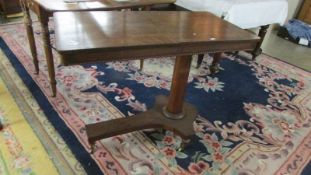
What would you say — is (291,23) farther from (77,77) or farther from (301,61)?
(77,77)

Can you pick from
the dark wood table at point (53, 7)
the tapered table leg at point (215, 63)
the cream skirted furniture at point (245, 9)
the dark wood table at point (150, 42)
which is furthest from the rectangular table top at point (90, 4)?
the tapered table leg at point (215, 63)

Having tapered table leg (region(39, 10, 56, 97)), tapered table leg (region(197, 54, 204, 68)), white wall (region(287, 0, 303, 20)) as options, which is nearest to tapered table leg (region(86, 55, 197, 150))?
tapered table leg (region(39, 10, 56, 97))

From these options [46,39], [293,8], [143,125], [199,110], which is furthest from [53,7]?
[293,8]

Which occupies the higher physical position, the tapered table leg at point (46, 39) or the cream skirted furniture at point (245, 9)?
the cream skirted furniture at point (245, 9)

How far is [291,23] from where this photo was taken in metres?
3.87

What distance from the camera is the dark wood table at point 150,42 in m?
0.95

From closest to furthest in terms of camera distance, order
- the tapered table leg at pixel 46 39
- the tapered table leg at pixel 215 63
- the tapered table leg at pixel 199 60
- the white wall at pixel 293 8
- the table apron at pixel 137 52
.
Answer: the table apron at pixel 137 52, the tapered table leg at pixel 46 39, the tapered table leg at pixel 215 63, the tapered table leg at pixel 199 60, the white wall at pixel 293 8

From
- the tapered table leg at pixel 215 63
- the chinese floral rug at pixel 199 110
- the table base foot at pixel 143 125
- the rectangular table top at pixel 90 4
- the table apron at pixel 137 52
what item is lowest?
the chinese floral rug at pixel 199 110

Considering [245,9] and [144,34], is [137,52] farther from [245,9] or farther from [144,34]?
[245,9]

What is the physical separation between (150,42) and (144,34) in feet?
0.34

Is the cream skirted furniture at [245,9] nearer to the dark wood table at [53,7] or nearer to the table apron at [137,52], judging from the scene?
the dark wood table at [53,7]

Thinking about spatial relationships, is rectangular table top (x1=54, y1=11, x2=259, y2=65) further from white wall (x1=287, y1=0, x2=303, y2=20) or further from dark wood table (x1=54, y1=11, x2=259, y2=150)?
white wall (x1=287, y1=0, x2=303, y2=20)

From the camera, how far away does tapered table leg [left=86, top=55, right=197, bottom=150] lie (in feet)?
4.47

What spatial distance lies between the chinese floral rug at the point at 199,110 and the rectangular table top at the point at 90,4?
644mm
